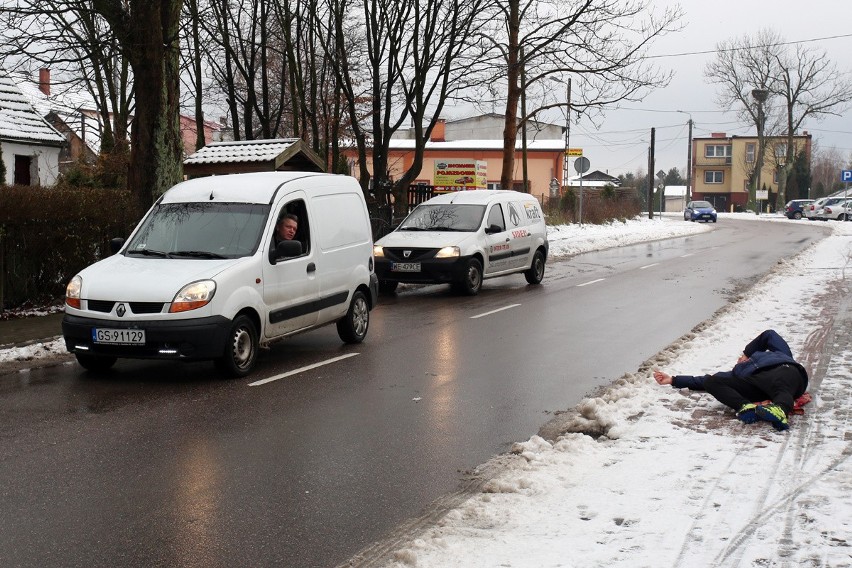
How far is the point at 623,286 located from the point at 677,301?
2.75 m

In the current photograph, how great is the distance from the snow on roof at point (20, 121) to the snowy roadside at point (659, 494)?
2428 cm

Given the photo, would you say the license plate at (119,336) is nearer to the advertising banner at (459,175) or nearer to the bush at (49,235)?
the bush at (49,235)

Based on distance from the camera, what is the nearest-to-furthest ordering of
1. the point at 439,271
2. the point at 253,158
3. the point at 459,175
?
the point at 439,271 < the point at 253,158 < the point at 459,175

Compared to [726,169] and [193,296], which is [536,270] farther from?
[726,169]

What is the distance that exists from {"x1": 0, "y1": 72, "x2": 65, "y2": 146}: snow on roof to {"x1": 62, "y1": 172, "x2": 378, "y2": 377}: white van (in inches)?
781

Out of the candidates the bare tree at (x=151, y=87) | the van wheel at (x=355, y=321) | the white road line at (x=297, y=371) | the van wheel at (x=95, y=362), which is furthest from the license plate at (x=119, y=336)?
the bare tree at (x=151, y=87)

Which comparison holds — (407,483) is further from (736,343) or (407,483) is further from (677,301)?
(677,301)

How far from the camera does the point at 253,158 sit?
20.6 m

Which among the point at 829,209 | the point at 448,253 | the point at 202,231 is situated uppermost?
the point at 202,231

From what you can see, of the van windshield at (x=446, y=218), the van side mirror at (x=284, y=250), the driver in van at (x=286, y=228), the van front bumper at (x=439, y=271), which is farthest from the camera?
the van windshield at (x=446, y=218)

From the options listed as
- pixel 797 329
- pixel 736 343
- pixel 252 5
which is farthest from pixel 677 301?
pixel 252 5

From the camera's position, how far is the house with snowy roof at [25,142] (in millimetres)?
28422

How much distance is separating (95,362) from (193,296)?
1.47 metres

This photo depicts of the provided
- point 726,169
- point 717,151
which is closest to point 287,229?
point 726,169
